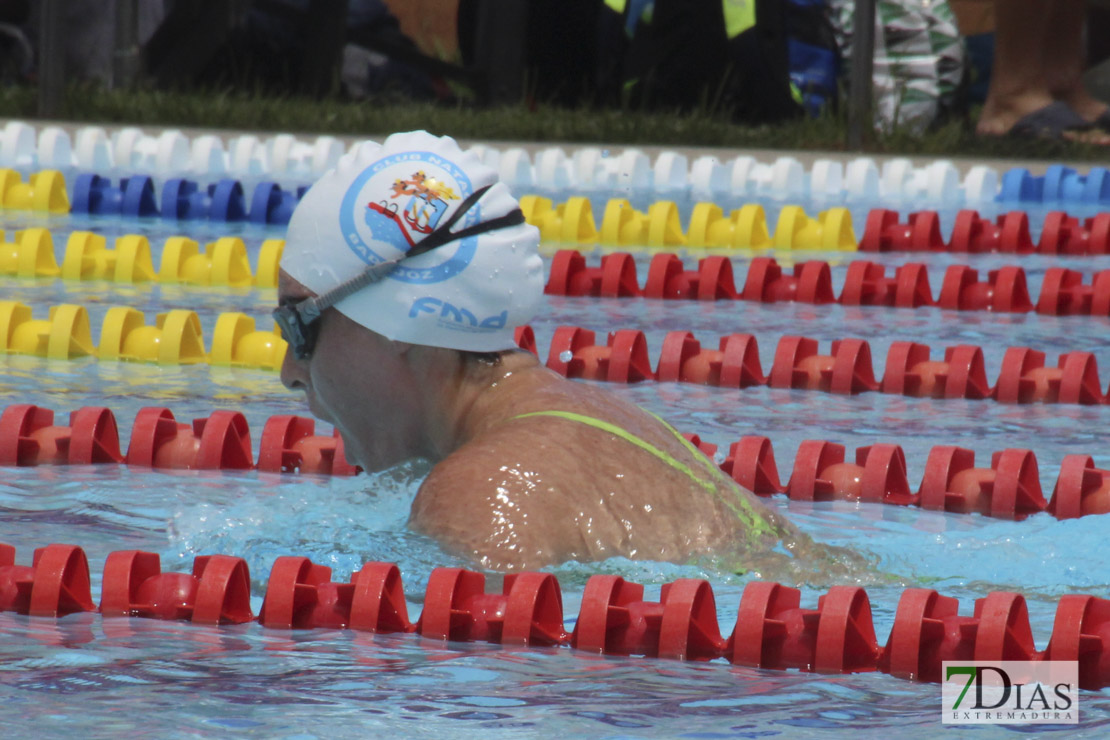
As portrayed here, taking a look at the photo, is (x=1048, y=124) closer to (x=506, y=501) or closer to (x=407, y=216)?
(x=407, y=216)

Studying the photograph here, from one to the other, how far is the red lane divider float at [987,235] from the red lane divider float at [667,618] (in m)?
5.42

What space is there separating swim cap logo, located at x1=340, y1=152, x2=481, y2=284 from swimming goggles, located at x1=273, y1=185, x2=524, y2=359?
0.4 inches

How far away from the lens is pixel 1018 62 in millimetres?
10086

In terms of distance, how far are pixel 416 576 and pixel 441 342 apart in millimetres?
416

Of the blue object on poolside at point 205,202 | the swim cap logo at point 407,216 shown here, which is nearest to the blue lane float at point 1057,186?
the blue object on poolside at point 205,202

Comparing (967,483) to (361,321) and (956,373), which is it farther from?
(361,321)

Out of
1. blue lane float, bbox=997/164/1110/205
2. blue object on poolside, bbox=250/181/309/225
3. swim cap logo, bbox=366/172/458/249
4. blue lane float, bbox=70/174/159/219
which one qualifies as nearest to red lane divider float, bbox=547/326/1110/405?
swim cap logo, bbox=366/172/458/249

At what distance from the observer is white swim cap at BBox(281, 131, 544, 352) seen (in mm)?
2895

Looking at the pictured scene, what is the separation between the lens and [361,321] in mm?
2928

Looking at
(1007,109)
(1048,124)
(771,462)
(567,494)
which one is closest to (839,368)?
(771,462)

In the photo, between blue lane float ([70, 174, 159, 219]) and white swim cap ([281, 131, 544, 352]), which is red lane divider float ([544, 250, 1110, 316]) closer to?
blue lane float ([70, 174, 159, 219])

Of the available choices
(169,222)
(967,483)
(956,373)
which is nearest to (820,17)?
(169,222)

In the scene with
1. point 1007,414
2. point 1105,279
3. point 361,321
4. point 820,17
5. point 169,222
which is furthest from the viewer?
point 820,17

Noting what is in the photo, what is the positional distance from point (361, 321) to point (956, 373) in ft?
9.06
